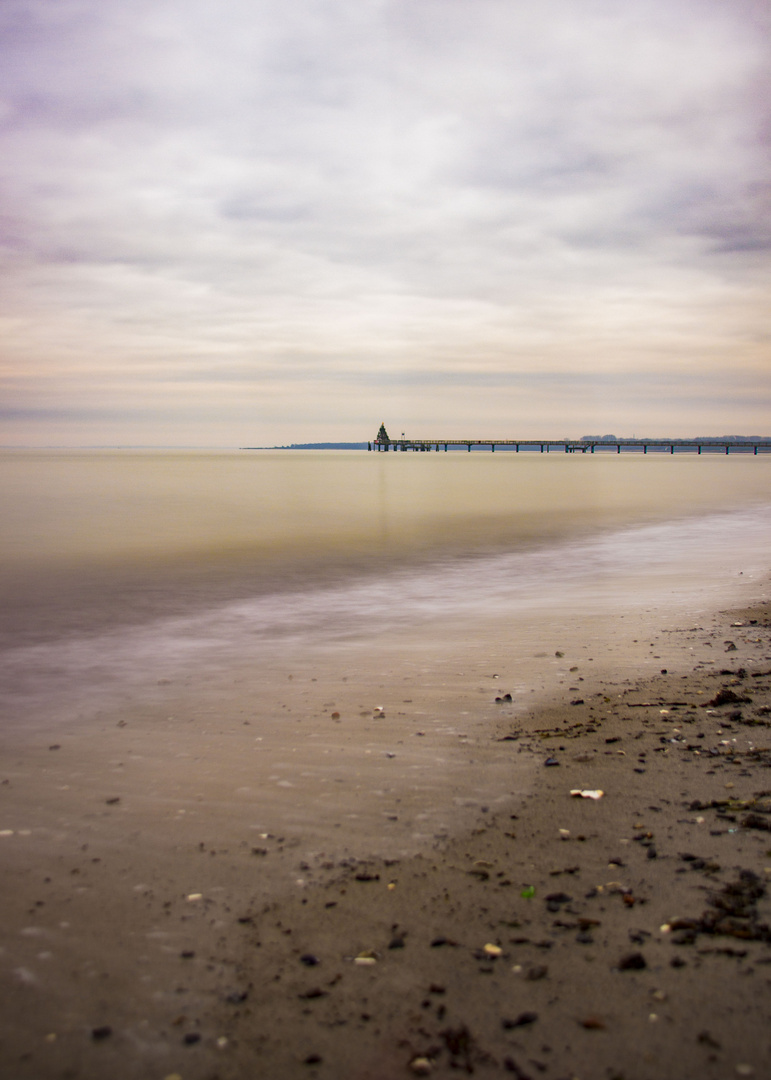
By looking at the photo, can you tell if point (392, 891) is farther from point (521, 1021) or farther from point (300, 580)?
point (300, 580)

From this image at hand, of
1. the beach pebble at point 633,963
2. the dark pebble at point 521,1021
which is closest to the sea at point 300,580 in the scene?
the dark pebble at point 521,1021

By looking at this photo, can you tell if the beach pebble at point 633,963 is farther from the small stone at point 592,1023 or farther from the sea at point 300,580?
the sea at point 300,580

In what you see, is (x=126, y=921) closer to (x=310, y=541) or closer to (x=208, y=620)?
(x=208, y=620)

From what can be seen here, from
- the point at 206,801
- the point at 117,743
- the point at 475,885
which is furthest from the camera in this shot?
the point at 117,743

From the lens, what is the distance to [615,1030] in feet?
11.0

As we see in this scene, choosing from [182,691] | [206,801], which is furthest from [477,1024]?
[182,691]

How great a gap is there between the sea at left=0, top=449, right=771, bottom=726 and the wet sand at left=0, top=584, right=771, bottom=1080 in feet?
8.32

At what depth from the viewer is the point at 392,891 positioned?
14.5 feet

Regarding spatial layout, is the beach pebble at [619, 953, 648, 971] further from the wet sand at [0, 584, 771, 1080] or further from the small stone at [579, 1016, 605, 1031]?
the small stone at [579, 1016, 605, 1031]

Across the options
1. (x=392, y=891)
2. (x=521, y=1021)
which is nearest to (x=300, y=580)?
(x=392, y=891)

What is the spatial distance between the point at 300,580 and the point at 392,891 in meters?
13.2

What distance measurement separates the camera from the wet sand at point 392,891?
131 inches

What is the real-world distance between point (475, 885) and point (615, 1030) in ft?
3.97

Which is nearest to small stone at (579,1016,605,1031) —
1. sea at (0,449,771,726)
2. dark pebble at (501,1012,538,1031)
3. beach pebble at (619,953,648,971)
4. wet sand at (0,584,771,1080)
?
wet sand at (0,584,771,1080)
